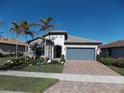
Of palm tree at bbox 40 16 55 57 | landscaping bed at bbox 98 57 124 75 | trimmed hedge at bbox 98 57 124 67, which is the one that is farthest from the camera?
palm tree at bbox 40 16 55 57

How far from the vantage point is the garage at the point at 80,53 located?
28766 mm

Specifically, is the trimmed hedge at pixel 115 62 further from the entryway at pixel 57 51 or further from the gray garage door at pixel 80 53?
the entryway at pixel 57 51

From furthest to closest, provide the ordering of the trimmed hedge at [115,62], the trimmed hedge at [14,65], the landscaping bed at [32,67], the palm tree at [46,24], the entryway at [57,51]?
the entryway at [57,51], the palm tree at [46,24], the trimmed hedge at [115,62], the trimmed hedge at [14,65], the landscaping bed at [32,67]

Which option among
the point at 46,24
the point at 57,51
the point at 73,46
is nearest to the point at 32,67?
the point at 46,24

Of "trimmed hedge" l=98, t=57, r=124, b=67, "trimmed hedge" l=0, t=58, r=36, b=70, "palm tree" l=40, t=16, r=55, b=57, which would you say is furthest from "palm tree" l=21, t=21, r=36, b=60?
"trimmed hedge" l=98, t=57, r=124, b=67

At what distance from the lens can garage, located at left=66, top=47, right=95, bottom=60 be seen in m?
28.8

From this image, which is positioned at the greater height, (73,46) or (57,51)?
(73,46)

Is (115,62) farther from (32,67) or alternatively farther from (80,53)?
(32,67)

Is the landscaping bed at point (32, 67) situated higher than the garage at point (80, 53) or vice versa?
the garage at point (80, 53)

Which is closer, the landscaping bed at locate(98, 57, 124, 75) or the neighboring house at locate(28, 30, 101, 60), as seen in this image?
the landscaping bed at locate(98, 57, 124, 75)

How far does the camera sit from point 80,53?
95.1 feet

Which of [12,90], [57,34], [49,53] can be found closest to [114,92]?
[12,90]

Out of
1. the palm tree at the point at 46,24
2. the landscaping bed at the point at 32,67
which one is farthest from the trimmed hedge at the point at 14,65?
the palm tree at the point at 46,24

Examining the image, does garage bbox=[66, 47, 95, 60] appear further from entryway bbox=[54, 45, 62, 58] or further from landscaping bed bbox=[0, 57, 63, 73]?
landscaping bed bbox=[0, 57, 63, 73]
